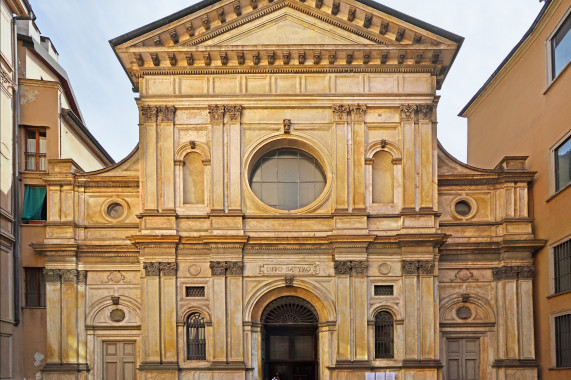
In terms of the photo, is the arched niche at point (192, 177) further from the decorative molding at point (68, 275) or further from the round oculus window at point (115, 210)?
the decorative molding at point (68, 275)

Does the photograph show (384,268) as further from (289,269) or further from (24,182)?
(24,182)

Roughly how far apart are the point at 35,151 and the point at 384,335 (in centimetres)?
1453

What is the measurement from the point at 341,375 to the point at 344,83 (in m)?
10.2

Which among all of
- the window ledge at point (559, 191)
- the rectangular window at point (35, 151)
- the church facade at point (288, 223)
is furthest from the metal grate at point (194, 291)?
the window ledge at point (559, 191)

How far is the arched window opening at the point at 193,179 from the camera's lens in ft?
85.7

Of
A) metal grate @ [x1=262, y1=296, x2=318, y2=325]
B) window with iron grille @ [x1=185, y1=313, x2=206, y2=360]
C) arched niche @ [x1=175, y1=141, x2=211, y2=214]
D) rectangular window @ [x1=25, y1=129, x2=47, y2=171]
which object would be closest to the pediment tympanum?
arched niche @ [x1=175, y1=141, x2=211, y2=214]

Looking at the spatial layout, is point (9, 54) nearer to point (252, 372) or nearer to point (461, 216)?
point (252, 372)

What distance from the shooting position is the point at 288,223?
2572 cm

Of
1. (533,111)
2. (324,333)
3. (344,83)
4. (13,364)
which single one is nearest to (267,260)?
(324,333)

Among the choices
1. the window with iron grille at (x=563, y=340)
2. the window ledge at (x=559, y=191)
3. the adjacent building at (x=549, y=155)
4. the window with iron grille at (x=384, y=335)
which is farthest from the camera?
the window with iron grille at (x=384, y=335)

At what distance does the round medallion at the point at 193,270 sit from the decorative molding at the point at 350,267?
479 cm

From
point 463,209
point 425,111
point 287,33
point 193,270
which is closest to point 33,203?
point 193,270

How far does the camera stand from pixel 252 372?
25.1 m

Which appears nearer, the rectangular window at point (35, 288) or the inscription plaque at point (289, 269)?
the inscription plaque at point (289, 269)
